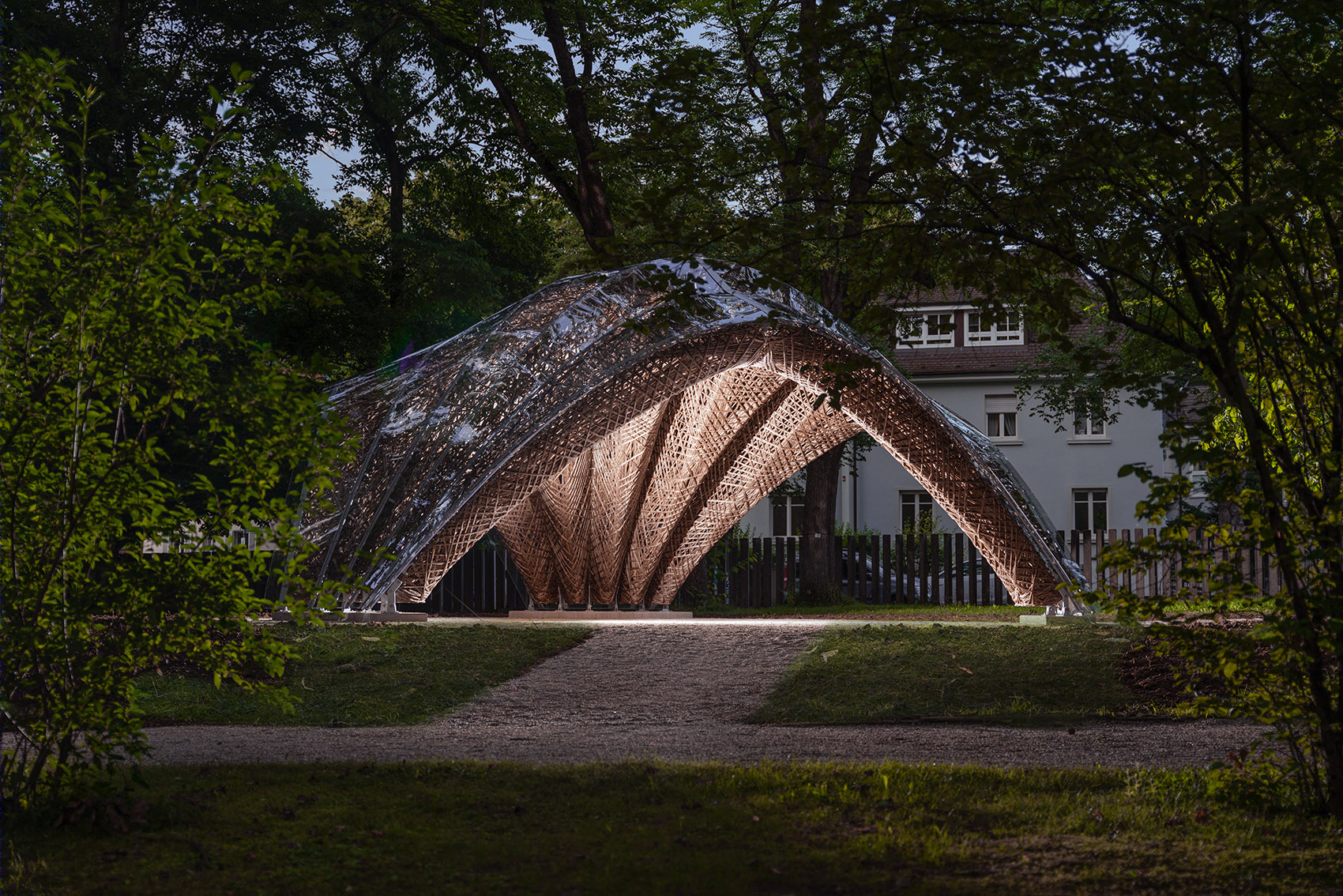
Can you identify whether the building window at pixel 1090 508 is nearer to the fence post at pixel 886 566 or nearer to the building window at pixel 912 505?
the building window at pixel 912 505

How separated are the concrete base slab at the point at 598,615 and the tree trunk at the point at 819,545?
558 cm

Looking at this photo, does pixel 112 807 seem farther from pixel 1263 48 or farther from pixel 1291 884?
pixel 1263 48

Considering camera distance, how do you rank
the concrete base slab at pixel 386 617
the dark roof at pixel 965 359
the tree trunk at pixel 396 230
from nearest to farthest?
the concrete base slab at pixel 386 617 → the tree trunk at pixel 396 230 → the dark roof at pixel 965 359

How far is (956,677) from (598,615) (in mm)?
9567

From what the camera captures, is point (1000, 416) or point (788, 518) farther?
point (788, 518)

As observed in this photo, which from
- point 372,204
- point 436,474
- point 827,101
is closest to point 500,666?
point 436,474

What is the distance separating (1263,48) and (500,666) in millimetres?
9178

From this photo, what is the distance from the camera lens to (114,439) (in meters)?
6.03

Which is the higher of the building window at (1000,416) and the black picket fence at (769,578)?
the building window at (1000,416)

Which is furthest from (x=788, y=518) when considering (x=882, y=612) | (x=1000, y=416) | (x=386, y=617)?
(x=386, y=617)

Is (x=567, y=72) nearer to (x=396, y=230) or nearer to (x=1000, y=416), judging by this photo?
(x=396, y=230)

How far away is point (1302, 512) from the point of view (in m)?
6.09

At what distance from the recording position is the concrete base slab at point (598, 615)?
19672 millimetres

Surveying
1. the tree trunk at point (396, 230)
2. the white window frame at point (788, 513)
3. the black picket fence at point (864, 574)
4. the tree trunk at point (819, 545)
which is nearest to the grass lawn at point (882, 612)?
the black picket fence at point (864, 574)
